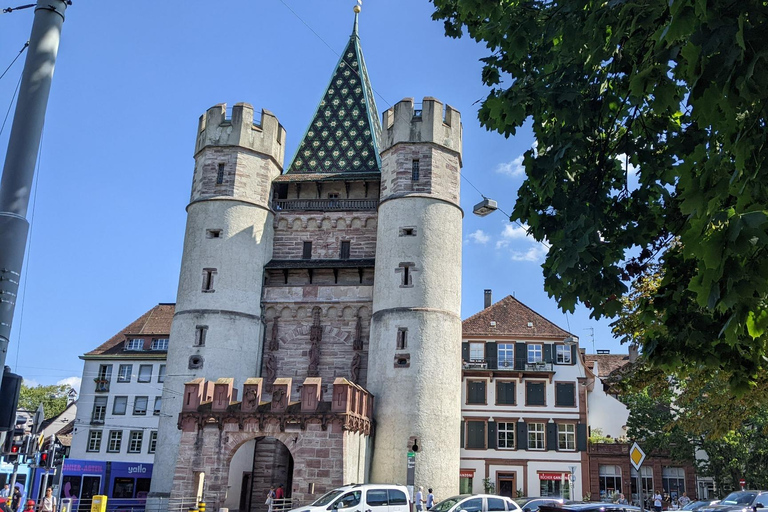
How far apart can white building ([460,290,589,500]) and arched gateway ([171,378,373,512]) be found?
50.3 ft

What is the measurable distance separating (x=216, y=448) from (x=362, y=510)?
800cm

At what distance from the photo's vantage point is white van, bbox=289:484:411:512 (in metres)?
21.2

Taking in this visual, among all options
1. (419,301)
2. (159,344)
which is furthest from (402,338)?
(159,344)

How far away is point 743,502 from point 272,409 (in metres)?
15.4

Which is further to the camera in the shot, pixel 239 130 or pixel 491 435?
pixel 491 435

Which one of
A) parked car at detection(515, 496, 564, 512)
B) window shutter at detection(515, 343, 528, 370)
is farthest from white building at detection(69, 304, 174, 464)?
parked car at detection(515, 496, 564, 512)

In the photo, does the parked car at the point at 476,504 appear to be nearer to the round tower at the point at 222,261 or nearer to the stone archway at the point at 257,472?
the stone archway at the point at 257,472

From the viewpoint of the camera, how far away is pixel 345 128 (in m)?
39.3

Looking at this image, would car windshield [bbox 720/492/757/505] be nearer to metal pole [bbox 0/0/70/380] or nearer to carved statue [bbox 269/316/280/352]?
carved statue [bbox 269/316/280/352]

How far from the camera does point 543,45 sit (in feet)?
33.4

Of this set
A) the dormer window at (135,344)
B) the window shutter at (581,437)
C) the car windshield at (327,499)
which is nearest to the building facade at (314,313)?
the car windshield at (327,499)

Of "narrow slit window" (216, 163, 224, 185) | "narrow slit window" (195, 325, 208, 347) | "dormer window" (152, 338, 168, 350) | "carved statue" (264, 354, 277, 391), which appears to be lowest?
"carved statue" (264, 354, 277, 391)

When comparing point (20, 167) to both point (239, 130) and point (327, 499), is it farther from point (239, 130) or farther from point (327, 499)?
point (239, 130)

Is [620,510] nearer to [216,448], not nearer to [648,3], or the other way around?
[216,448]
